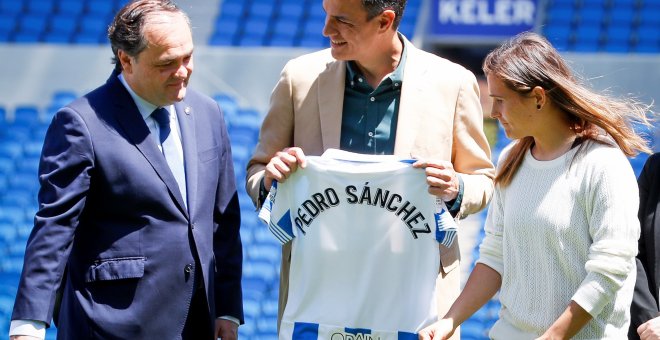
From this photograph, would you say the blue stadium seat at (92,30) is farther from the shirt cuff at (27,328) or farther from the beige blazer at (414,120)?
the shirt cuff at (27,328)

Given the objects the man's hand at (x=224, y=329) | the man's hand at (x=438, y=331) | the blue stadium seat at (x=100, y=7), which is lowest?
the man's hand at (x=224, y=329)

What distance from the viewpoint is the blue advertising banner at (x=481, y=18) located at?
9.38 m

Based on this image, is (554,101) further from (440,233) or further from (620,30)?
(620,30)

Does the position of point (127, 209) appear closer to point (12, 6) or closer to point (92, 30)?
point (92, 30)

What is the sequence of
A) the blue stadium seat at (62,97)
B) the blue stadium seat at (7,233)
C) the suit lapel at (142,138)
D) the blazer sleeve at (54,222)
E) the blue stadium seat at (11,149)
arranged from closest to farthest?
the blazer sleeve at (54,222)
the suit lapel at (142,138)
the blue stadium seat at (7,233)
the blue stadium seat at (11,149)
the blue stadium seat at (62,97)

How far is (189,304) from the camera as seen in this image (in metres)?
2.85

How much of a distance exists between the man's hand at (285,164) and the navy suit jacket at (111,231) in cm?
25

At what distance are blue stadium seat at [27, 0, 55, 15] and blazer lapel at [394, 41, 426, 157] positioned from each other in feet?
25.1

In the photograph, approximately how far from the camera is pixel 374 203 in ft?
9.01

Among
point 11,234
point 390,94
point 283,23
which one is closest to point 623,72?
point 283,23

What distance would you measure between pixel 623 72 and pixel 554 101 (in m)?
6.18

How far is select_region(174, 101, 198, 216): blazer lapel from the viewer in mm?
2832

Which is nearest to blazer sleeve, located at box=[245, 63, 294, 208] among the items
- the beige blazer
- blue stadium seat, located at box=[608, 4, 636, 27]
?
the beige blazer

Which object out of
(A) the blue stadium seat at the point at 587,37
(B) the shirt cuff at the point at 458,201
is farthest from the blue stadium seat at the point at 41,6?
(B) the shirt cuff at the point at 458,201
